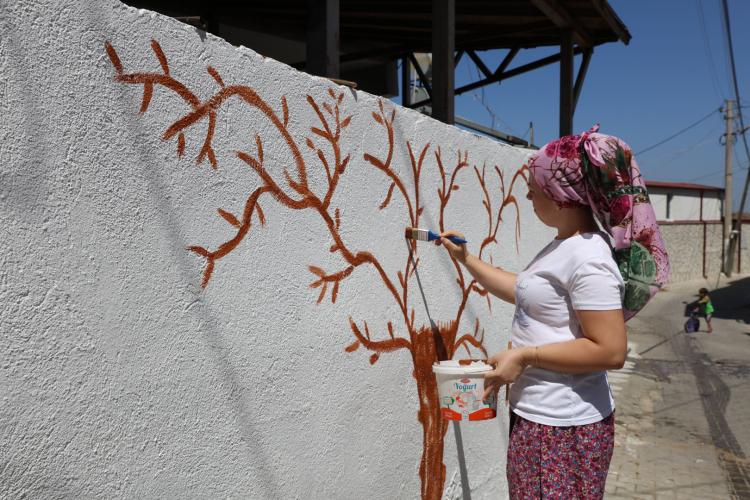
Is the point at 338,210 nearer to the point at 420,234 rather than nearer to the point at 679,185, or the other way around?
Answer: the point at 420,234

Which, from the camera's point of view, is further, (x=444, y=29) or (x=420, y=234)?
(x=444, y=29)

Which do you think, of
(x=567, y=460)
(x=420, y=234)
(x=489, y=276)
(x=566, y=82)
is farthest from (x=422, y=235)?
(x=566, y=82)

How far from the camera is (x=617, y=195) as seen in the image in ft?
5.57

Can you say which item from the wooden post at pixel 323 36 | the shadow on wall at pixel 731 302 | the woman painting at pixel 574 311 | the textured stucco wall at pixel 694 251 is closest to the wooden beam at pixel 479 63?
the wooden post at pixel 323 36

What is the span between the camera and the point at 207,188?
1.52 meters

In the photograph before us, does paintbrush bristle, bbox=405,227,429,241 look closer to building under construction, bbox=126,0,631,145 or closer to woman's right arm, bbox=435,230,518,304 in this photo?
woman's right arm, bbox=435,230,518,304

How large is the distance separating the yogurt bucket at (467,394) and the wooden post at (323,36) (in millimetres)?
1425

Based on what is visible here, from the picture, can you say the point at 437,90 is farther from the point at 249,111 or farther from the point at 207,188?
the point at 207,188

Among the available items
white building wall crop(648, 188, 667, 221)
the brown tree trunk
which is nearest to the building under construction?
the brown tree trunk

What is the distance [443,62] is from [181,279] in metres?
2.70

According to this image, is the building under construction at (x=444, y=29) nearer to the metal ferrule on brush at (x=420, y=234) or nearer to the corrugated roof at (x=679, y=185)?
the metal ferrule on brush at (x=420, y=234)

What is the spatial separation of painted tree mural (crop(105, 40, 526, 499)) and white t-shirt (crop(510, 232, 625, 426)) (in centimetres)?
62

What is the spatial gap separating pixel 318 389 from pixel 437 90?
7.79 ft

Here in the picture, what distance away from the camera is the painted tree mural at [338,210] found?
59.8 inches
